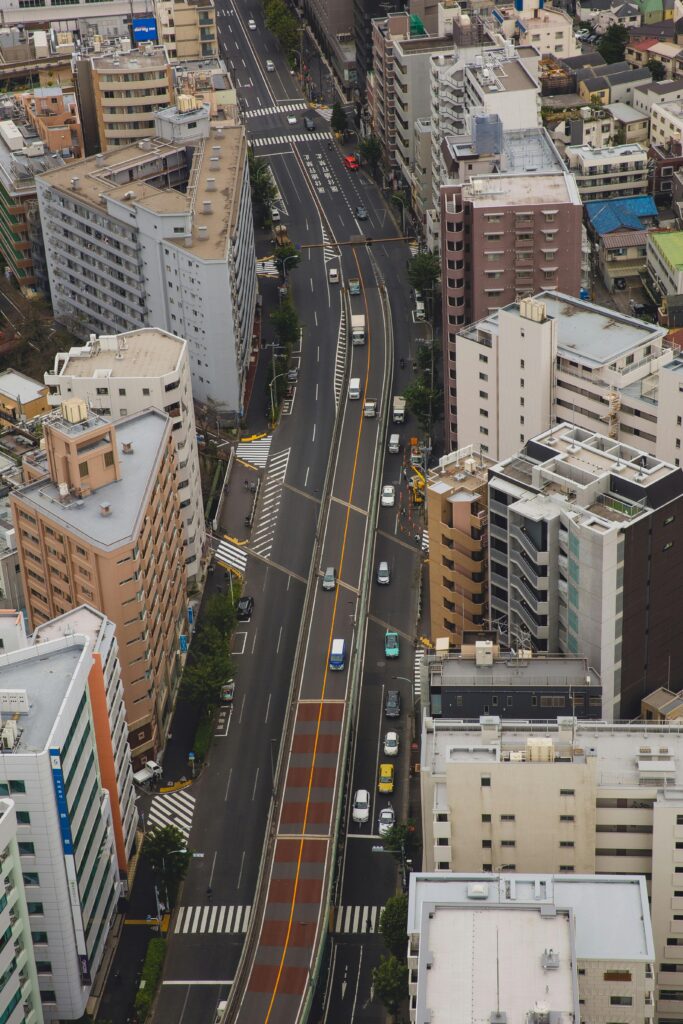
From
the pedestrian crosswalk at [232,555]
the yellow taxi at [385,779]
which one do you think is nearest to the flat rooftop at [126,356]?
the pedestrian crosswalk at [232,555]

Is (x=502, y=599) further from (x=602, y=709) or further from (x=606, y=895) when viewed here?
(x=606, y=895)

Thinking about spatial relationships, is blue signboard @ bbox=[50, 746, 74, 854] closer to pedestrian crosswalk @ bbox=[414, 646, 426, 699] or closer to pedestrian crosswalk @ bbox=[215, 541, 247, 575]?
pedestrian crosswalk @ bbox=[414, 646, 426, 699]

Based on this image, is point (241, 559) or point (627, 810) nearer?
point (627, 810)

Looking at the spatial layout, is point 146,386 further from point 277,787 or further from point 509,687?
point 509,687

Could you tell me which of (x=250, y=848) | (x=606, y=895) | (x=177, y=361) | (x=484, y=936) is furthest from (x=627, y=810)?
(x=177, y=361)

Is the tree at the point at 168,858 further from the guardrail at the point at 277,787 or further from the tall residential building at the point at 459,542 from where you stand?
the tall residential building at the point at 459,542
